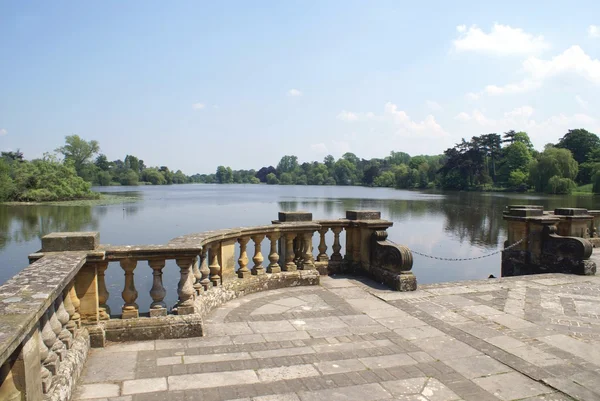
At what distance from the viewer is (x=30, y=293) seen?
9.70 ft

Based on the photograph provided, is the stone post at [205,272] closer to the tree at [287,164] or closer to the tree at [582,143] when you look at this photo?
the tree at [582,143]

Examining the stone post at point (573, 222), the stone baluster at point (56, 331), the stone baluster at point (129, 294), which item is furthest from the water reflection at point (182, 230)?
the stone baluster at point (56, 331)

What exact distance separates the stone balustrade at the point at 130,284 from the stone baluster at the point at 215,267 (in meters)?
0.01

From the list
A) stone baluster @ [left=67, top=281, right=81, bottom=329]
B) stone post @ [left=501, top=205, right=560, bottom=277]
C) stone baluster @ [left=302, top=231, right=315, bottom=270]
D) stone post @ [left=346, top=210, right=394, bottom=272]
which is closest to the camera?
stone baluster @ [left=67, top=281, right=81, bottom=329]

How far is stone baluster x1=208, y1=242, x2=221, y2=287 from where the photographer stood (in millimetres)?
6039

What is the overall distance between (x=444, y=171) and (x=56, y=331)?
92.1 metres

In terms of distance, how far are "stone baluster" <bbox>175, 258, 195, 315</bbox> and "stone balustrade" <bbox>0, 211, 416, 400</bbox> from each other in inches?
0.4

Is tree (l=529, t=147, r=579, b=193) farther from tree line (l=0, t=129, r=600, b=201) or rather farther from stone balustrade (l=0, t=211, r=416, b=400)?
stone balustrade (l=0, t=211, r=416, b=400)

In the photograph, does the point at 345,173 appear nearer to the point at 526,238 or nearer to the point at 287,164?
the point at 287,164

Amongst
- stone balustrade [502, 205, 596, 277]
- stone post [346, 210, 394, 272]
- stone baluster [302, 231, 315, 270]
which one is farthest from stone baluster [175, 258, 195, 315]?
stone balustrade [502, 205, 596, 277]

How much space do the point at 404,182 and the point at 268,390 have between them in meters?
110

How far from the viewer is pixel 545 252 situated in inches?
367

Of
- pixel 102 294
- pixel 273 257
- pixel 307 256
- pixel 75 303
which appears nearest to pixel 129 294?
pixel 102 294

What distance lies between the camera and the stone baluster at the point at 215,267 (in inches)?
238
